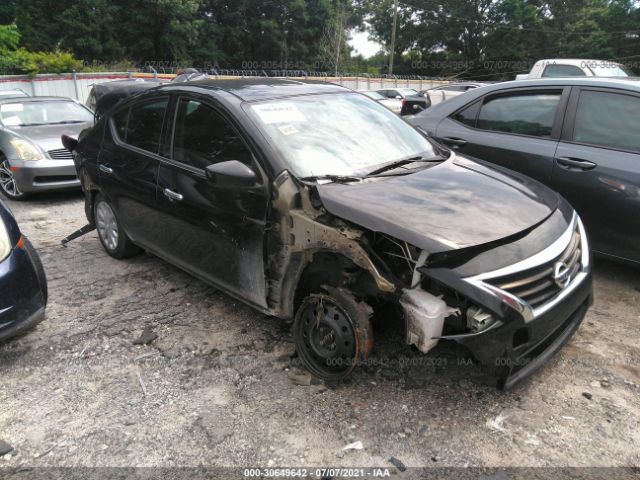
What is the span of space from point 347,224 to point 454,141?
251 centimetres

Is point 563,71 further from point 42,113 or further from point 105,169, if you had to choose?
point 42,113

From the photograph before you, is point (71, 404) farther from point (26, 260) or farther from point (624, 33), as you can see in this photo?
point (624, 33)

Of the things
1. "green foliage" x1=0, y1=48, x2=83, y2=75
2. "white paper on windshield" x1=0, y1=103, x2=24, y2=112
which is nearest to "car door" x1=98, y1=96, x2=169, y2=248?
"white paper on windshield" x1=0, y1=103, x2=24, y2=112

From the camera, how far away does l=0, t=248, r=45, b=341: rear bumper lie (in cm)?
287

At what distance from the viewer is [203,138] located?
3.24 m

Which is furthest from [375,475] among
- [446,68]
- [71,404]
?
[446,68]

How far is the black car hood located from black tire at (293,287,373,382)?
18.5 inches

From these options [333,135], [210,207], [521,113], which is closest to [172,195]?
[210,207]

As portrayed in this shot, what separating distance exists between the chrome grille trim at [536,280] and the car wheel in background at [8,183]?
6756 millimetres

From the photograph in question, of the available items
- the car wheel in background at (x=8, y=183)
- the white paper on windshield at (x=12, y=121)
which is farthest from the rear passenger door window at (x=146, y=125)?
the white paper on windshield at (x=12, y=121)

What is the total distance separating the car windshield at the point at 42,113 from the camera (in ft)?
24.0

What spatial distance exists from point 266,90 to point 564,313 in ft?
7.69

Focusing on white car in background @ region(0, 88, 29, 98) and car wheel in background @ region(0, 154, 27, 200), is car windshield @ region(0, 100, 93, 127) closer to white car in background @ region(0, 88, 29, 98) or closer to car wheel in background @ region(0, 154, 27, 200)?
car wheel in background @ region(0, 154, 27, 200)

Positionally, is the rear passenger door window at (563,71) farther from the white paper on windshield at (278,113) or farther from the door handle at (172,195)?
the door handle at (172,195)
